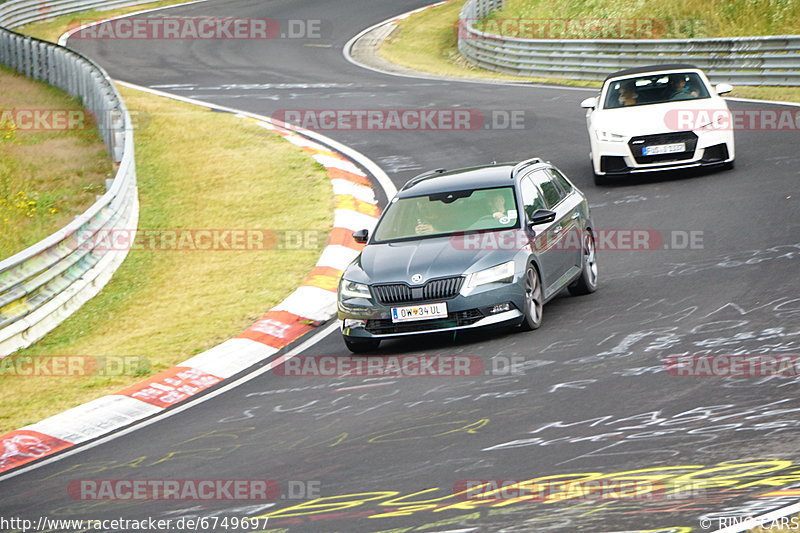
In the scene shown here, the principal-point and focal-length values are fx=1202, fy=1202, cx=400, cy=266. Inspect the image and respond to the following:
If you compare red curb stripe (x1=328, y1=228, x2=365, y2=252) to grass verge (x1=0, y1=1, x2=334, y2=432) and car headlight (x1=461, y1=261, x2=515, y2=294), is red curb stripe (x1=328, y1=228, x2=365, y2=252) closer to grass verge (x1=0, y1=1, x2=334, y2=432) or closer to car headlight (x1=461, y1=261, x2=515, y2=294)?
grass verge (x1=0, y1=1, x2=334, y2=432)

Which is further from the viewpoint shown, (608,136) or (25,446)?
(608,136)

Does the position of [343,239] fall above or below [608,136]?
below

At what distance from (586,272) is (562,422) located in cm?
462

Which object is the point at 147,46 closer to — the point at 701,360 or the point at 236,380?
the point at 236,380

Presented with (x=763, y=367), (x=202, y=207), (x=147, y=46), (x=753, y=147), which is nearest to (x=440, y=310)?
(x=763, y=367)

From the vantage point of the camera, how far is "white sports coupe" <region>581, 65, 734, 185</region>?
55.7 ft

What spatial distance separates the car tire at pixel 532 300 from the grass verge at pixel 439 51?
14.3 meters

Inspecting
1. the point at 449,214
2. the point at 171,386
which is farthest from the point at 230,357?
the point at 449,214

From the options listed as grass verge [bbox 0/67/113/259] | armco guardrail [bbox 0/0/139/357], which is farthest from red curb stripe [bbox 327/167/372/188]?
grass verge [bbox 0/67/113/259]

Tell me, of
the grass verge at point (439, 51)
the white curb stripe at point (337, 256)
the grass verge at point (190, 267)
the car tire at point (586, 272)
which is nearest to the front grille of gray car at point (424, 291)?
the car tire at point (586, 272)

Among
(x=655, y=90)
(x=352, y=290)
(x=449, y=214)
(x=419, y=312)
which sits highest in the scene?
(x=655, y=90)

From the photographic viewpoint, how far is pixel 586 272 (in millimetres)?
12195

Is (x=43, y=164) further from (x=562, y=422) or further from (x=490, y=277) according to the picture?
(x=562, y=422)

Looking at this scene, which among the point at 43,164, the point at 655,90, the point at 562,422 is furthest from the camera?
the point at 43,164
